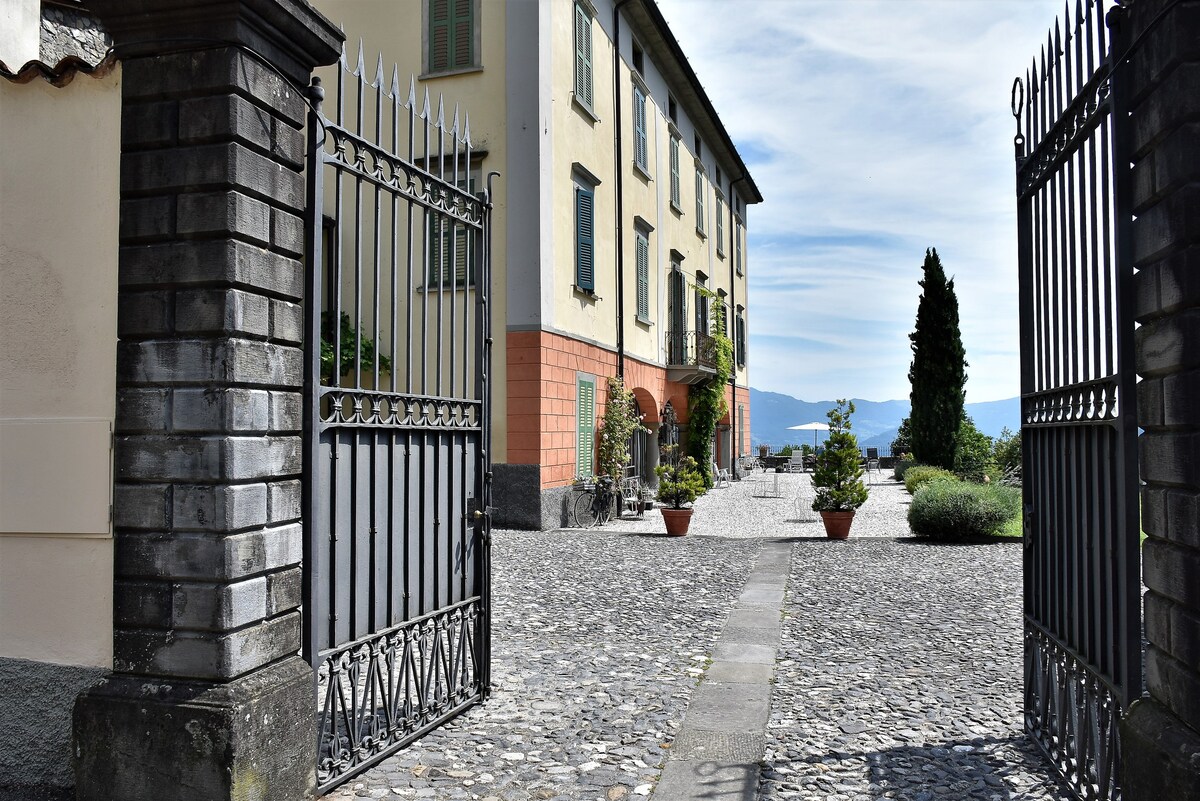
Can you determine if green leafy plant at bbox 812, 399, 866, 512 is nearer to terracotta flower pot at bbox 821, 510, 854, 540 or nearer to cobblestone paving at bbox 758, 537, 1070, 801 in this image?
terracotta flower pot at bbox 821, 510, 854, 540

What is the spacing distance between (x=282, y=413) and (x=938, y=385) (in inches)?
948

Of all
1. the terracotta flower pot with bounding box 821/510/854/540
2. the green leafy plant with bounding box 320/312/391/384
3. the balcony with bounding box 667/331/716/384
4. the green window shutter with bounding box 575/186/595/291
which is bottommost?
the terracotta flower pot with bounding box 821/510/854/540

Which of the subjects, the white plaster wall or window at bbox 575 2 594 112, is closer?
the white plaster wall

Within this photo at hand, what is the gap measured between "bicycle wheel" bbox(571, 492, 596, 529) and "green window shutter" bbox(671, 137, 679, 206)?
9251 mm

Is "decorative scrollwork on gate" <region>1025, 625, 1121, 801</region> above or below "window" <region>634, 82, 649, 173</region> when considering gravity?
below

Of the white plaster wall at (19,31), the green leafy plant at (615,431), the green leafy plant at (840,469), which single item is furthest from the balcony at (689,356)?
the white plaster wall at (19,31)

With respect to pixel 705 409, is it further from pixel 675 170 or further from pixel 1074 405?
pixel 1074 405

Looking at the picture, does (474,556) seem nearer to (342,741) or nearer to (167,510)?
(342,741)

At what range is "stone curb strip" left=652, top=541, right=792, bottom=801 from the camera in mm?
3744

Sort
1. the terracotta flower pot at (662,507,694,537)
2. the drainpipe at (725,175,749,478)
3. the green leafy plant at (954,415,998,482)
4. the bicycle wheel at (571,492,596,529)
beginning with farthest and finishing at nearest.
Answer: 1. the drainpipe at (725,175,749,478)
2. the green leafy plant at (954,415,998,482)
3. the bicycle wheel at (571,492,596,529)
4. the terracotta flower pot at (662,507,694,537)

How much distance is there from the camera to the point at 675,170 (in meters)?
21.7

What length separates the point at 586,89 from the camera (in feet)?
51.0

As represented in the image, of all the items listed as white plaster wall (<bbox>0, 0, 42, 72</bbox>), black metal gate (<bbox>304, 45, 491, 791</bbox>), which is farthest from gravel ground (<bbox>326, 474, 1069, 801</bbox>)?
white plaster wall (<bbox>0, 0, 42, 72</bbox>)

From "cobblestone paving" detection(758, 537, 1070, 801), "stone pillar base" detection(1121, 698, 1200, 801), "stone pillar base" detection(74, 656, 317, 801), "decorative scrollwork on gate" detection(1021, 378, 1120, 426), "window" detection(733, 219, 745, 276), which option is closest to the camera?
"stone pillar base" detection(1121, 698, 1200, 801)
